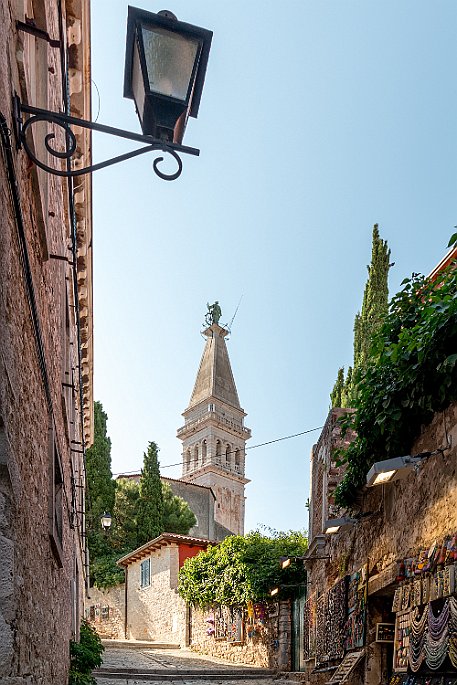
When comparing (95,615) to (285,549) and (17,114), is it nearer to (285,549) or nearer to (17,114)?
(285,549)

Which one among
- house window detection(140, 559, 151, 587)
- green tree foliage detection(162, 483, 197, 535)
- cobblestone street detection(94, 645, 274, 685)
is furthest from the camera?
green tree foliage detection(162, 483, 197, 535)

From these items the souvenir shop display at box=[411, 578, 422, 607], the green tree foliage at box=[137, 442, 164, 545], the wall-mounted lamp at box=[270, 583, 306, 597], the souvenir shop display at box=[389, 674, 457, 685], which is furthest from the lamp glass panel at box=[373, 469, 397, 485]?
the green tree foliage at box=[137, 442, 164, 545]

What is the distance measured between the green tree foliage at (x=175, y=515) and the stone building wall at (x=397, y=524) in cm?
2691

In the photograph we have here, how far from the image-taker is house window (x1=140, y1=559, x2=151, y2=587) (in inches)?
1142

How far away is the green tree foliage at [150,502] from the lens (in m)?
35.4

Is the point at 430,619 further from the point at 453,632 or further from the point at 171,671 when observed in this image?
the point at 171,671

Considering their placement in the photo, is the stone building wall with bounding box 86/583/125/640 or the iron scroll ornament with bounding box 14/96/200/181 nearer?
the iron scroll ornament with bounding box 14/96/200/181

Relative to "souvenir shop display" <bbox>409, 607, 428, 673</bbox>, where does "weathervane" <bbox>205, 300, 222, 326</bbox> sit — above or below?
above

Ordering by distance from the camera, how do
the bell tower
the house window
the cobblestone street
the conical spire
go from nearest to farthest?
1. the cobblestone street
2. the house window
3. the bell tower
4. the conical spire

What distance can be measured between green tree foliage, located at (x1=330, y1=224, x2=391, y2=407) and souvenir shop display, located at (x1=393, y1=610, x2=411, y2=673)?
13.9 m

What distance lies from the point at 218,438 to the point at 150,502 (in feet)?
71.1

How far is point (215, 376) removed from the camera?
61344 mm

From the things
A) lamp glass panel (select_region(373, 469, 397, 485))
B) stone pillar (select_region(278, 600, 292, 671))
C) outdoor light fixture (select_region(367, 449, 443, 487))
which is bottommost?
stone pillar (select_region(278, 600, 292, 671))

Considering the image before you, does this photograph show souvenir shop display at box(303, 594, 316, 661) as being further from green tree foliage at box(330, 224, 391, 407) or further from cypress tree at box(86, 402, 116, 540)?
cypress tree at box(86, 402, 116, 540)
